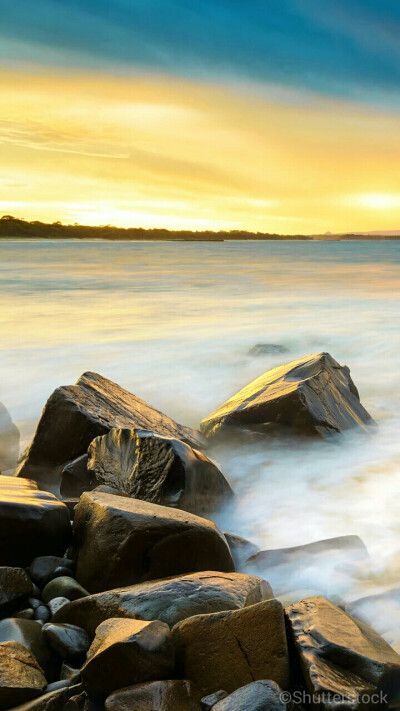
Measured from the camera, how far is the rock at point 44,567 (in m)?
2.97

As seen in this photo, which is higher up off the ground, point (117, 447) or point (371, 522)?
point (117, 447)

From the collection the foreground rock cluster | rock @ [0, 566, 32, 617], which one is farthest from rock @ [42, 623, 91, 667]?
rock @ [0, 566, 32, 617]

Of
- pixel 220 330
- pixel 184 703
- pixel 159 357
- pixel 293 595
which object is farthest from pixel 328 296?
pixel 184 703

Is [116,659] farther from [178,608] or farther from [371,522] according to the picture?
[371,522]

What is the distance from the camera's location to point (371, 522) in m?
4.67

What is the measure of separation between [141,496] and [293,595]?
105 cm

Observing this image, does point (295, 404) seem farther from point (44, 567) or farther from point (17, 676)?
point (17, 676)

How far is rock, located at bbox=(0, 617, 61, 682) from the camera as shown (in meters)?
2.36

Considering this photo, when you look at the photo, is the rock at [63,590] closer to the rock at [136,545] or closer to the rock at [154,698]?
the rock at [136,545]

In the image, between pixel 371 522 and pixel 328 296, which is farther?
pixel 328 296

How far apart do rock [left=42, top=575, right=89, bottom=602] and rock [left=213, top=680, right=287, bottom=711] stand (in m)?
1.00

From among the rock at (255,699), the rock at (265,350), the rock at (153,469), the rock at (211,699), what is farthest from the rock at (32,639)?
the rock at (265,350)

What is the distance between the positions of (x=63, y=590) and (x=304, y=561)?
4.99ft

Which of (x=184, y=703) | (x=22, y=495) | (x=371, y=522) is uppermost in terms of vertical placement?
(x=22, y=495)
